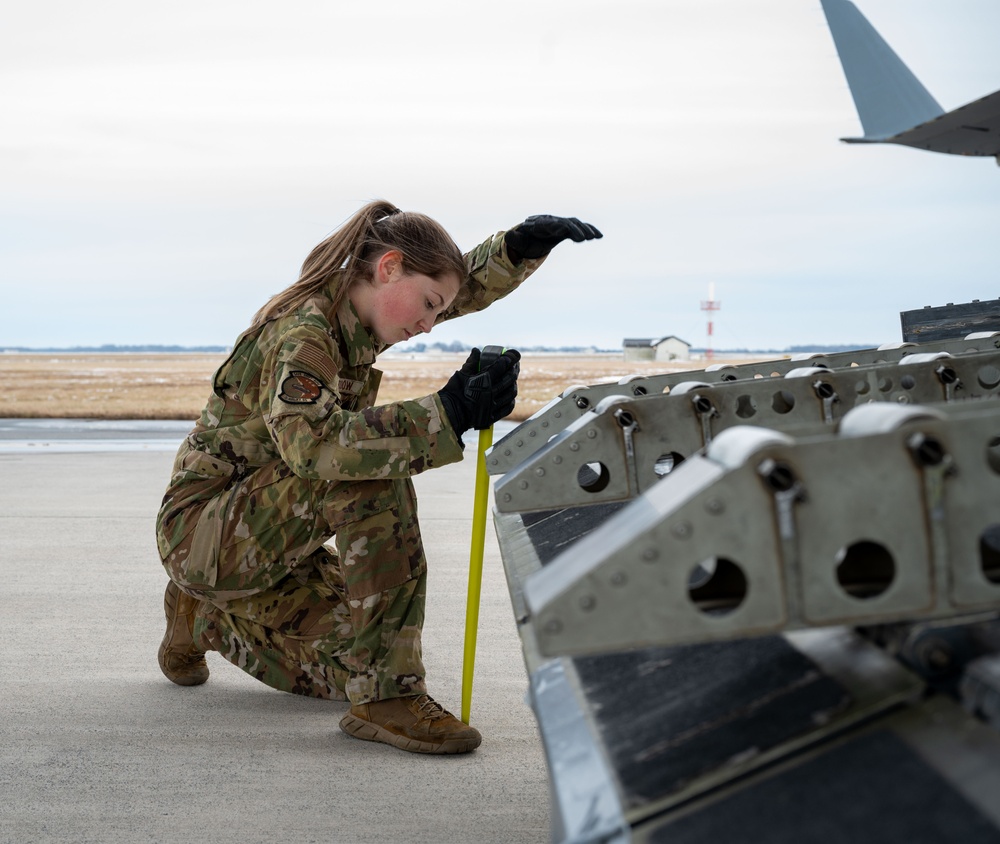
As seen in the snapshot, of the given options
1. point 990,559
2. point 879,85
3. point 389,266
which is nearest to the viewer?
point 990,559

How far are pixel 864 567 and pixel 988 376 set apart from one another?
1.21m

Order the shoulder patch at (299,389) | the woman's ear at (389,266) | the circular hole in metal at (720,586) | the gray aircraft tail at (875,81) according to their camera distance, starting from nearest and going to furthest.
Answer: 1. the circular hole in metal at (720,586)
2. the shoulder patch at (299,389)
3. the woman's ear at (389,266)
4. the gray aircraft tail at (875,81)

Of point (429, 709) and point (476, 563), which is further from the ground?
point (476, 563)

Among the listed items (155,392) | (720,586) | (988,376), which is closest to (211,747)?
(720,586)

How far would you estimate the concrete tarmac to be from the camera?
2.08 m

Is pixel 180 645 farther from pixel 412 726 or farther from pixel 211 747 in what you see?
pixel 412 726

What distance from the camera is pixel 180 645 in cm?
296

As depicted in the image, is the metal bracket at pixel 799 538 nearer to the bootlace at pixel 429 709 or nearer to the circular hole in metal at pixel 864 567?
the circular hole in metal at pixel 864 567

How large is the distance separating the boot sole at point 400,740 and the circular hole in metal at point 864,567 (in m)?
1.48

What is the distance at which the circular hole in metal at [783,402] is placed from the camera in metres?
2.13

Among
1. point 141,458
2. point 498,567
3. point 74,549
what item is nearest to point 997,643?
point 498,567

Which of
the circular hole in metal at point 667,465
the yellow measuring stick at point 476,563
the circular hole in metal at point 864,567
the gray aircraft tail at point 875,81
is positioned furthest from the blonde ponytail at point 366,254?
the gray aircraft tail at point 875,81

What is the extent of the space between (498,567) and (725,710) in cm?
382

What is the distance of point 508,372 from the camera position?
2459 millimetres
